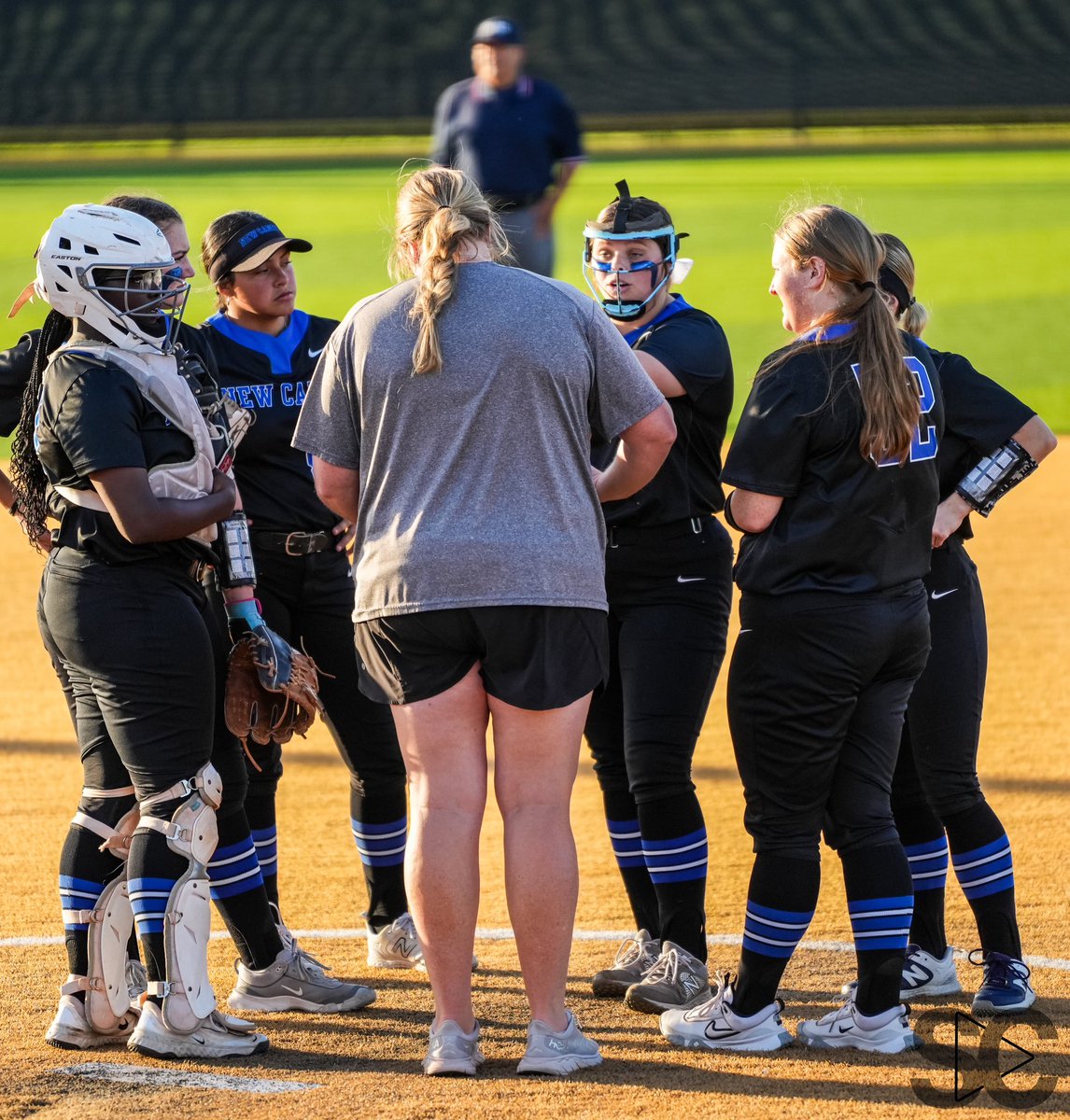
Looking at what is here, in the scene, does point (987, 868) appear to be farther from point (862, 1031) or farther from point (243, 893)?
point (243, 893)

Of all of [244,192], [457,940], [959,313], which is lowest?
[457,940]

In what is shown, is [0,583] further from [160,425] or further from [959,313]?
[959,313]

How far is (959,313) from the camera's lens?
1738 centimetres

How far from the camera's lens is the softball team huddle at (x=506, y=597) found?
3.56 metres

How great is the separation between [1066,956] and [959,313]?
1375 cm

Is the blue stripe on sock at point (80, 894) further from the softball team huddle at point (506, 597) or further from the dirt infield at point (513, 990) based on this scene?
the dirt infield at point (513, 990)

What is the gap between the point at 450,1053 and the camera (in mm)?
3680

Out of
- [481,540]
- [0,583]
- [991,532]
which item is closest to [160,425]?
[481,540]

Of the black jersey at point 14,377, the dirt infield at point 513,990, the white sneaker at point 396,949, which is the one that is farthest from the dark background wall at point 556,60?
the black jersey at point 14,377

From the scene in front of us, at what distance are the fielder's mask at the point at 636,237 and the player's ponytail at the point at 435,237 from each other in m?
0.69

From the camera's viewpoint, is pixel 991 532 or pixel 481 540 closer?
pixel 481 540

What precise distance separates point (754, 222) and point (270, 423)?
20003 mm

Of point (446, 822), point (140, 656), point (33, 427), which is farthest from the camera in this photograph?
point (33, 427)
